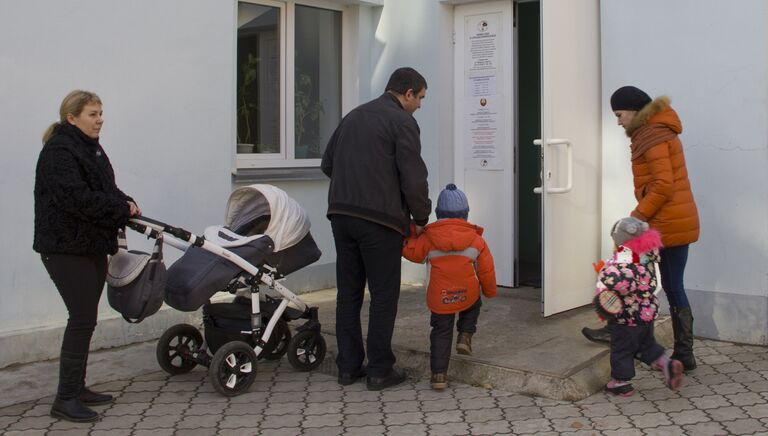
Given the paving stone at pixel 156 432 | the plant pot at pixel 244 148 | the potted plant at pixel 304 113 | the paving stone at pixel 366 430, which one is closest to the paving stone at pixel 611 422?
the paving stone at pixel 366 430

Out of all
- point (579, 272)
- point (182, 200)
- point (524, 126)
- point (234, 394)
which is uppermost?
point (524, 126)

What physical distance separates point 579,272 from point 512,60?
2007 mm

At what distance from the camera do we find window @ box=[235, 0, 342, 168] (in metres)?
7.73

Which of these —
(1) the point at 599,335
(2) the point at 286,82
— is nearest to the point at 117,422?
(1) the point at 599,335

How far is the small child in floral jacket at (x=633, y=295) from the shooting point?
16.8ft

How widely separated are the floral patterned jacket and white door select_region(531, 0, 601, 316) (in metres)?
1.32

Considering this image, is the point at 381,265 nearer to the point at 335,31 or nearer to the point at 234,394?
the point at 234,394

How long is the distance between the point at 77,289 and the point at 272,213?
1246mm

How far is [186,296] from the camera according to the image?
16.7ft

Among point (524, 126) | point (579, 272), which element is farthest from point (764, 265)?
point (524, 126)

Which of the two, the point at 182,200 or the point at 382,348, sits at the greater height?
the point at 182,200

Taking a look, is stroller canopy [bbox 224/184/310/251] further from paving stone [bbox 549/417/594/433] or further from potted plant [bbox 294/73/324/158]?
potted plant [bbox 294/73/324/158]

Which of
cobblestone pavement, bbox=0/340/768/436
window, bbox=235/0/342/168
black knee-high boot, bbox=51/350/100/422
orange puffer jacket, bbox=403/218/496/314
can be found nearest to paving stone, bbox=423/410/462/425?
cobblestone pavement, bbox=0/340/768/436

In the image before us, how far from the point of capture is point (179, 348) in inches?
221
